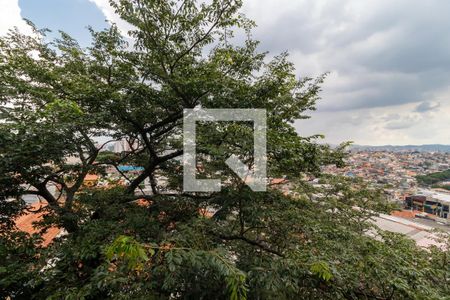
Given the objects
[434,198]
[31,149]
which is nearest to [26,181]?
[31,149]

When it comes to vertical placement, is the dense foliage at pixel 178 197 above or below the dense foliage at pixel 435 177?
above

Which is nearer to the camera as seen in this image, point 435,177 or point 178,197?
point 178,197

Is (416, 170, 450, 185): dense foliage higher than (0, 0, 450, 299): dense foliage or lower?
lower

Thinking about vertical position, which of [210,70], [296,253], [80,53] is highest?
[80,53]

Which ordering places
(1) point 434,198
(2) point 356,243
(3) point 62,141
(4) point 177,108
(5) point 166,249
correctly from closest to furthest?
(5) point 166,249
(2) point 356,243
(3) point 62,141
(4) point 177,108
(1) point 434,198

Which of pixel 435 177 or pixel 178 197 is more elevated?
pixel 178 197

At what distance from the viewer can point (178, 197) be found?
14.3 ft

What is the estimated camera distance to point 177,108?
13.8 ft

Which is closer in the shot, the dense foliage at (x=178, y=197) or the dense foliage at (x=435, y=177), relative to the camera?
the dense foliage at (x=178, y=197)

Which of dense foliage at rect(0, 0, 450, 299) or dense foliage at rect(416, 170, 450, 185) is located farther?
dense foliage at rect(416, 170, 450, 185)

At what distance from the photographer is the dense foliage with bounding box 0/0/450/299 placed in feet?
7.06

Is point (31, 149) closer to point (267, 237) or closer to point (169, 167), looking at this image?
point (169, 167)

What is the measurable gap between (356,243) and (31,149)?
14.2ft

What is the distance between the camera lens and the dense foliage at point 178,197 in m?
2.15
